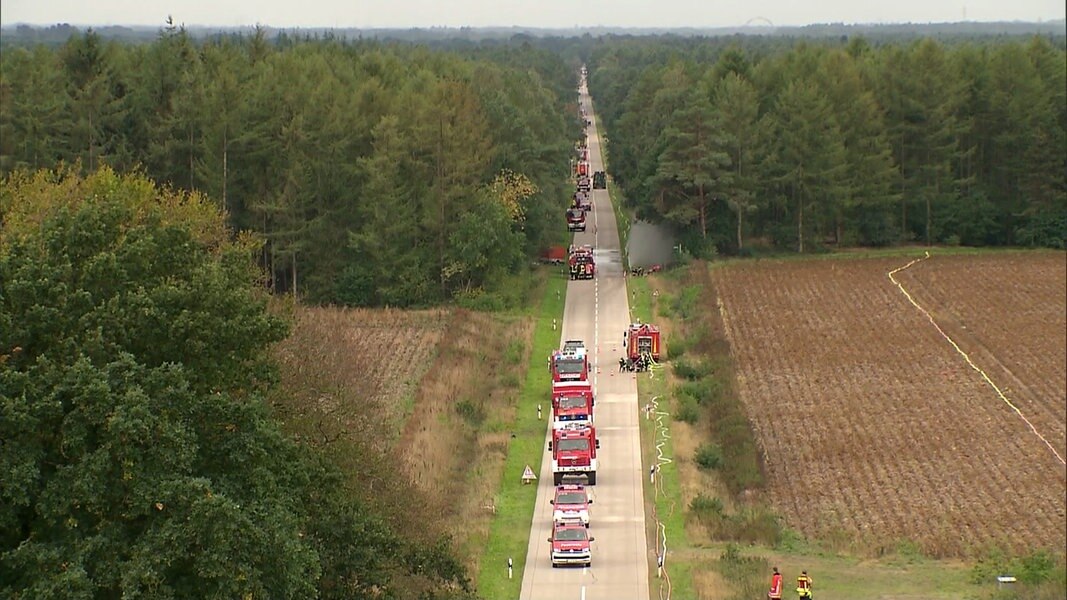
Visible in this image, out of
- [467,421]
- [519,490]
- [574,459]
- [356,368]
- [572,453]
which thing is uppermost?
[356,368]

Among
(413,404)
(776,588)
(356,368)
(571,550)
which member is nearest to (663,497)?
(571,550)

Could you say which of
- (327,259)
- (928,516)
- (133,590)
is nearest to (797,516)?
(928,516)

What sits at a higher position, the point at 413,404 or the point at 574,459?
the point at 574,459

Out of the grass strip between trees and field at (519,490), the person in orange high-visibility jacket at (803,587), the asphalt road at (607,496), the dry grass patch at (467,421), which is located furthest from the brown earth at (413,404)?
the person in orange high-visibility jacket at (803,587)

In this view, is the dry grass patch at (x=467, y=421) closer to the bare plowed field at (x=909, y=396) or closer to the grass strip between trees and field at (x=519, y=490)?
the grass strip between trees and field at (x=519, y=490)

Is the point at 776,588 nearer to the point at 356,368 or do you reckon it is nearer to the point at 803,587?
the point at 803,587

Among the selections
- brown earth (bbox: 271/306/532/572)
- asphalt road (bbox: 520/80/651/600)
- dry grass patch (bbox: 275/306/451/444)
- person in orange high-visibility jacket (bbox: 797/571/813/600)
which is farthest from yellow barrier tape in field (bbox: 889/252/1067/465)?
dry grass patch (bbox: 275/306/451/444)

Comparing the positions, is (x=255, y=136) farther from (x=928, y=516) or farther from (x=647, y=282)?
(x=928, y=516)
